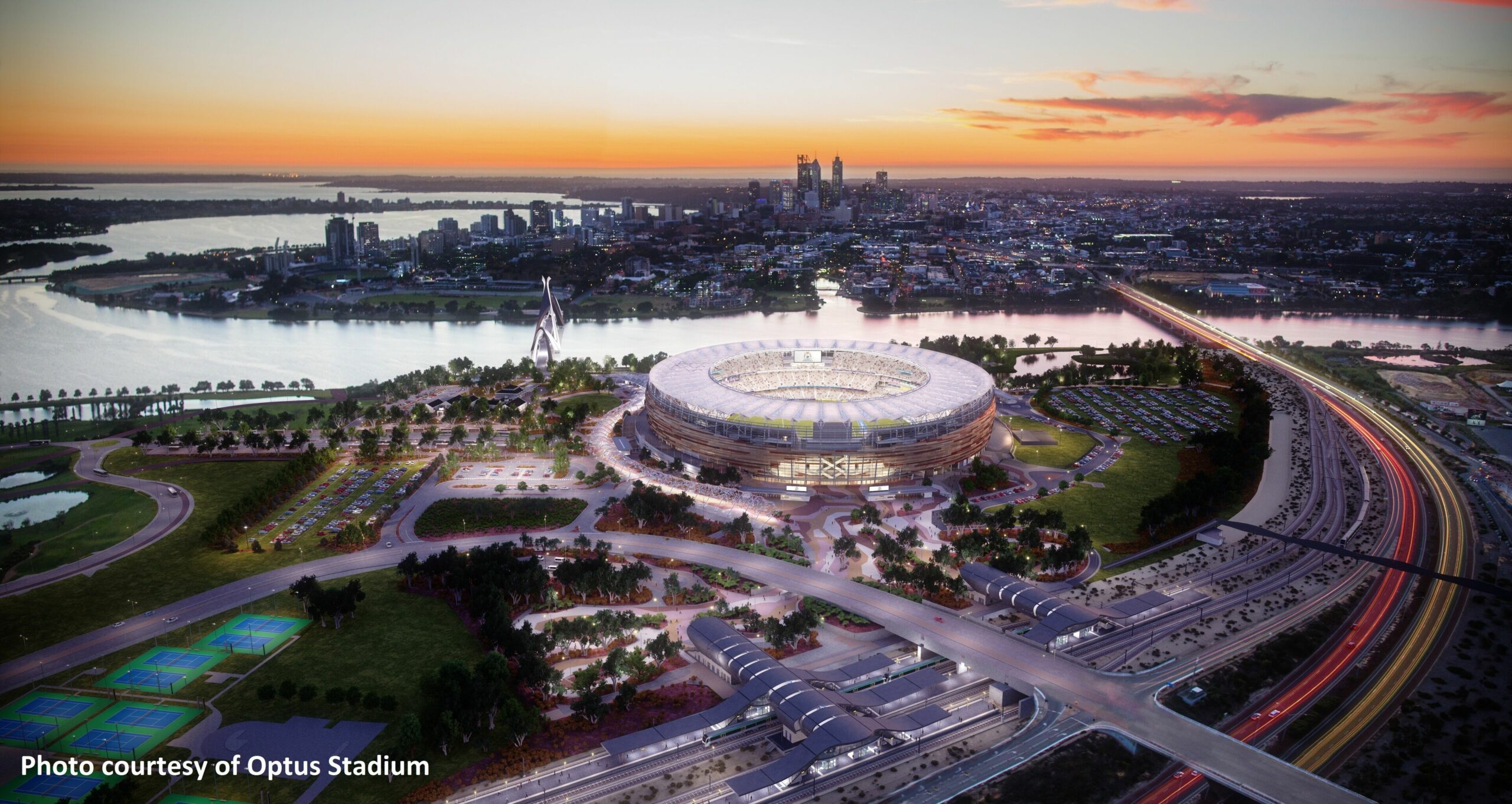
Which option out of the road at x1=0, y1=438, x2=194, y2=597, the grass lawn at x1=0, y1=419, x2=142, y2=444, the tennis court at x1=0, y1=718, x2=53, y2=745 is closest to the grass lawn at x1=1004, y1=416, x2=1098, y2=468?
the road at x1=0, y1=438, x2=194, y2=597

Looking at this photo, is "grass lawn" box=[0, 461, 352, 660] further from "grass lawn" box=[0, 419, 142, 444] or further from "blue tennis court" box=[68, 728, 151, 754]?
"grass lawn" box=[0, 419, 142, 444]

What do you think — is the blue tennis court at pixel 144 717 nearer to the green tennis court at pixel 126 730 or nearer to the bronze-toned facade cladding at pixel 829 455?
the green tennis court at pixel 126 730

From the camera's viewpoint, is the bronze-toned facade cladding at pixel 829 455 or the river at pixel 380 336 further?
the river at pixel 380 336

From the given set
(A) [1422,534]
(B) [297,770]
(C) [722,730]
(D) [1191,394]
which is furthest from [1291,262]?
(B) [297,770]

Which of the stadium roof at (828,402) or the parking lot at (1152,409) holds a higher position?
the stadium roof at (828,402)

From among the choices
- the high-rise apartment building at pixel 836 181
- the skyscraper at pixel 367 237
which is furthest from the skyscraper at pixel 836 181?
the skyscraper at pixel 367 237

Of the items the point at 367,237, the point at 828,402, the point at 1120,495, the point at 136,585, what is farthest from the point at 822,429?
the point at 367,237

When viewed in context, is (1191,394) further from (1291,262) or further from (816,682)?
(1291,262)
